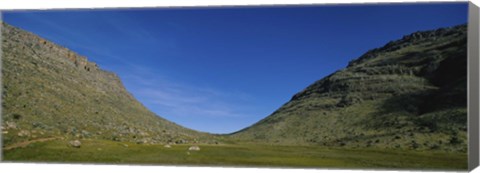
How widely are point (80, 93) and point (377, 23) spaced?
54.7 metres

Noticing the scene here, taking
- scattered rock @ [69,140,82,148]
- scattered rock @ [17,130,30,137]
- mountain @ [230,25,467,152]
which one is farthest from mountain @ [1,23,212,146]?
mountain @ [230,25,467,152]

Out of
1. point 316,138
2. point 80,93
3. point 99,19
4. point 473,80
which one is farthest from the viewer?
point 316,138

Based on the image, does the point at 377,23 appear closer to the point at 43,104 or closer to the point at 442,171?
the point at 442,171

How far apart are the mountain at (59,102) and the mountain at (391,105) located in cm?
3186

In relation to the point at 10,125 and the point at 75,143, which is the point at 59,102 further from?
the point at 75,143

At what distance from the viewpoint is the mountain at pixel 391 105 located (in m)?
91.1

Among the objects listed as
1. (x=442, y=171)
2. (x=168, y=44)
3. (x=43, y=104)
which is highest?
(x=168, y=44)

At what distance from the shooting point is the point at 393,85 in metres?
133

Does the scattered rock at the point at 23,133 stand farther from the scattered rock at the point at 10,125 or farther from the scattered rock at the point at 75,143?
the scattered rock at the point at 75,143

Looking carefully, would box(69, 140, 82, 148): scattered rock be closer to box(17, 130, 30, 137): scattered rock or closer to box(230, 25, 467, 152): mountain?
box(17, 130, 30, 137): scattered rock

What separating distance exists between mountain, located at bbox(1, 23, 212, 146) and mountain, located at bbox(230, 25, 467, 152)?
31861 millimetres

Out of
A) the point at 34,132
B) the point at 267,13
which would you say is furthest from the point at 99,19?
the point at 267,13

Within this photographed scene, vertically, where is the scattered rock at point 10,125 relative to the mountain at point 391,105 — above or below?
below

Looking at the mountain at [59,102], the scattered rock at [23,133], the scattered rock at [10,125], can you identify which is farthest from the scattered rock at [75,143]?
the scattered rock at [10,125]
